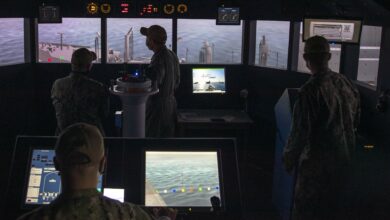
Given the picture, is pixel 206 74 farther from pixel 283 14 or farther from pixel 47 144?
pixel 47 144

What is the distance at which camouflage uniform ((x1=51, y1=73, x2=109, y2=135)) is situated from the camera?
4.50 m

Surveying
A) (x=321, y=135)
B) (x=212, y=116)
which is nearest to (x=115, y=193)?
(x=321, y=135)

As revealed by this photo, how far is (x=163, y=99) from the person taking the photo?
589cm

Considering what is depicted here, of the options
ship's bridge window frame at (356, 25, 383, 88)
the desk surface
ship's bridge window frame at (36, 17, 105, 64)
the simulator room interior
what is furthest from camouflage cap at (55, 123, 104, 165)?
ship's bridge window frame at (36, 17, 105, 64)

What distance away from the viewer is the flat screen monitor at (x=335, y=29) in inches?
247

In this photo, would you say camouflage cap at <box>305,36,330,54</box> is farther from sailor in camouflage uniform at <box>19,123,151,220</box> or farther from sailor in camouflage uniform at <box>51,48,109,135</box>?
sailor in camouflage uniform at <box>19,123,151,220</box>

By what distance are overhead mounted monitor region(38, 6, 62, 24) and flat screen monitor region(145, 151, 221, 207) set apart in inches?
191

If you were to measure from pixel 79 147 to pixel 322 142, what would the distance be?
7.33 ft

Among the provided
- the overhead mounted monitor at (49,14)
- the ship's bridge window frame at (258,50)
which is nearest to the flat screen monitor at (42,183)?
the overhead mounted monitor at (49,14)

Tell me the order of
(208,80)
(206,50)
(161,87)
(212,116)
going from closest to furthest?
1. (161,87)
2. (212,116)
3. (208,80)
4. (206,50)

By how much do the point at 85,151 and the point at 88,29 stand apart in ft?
19.9

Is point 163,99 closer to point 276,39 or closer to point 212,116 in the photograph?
point 212,116

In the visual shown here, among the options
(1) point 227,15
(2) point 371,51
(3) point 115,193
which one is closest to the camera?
(3) point 115,193

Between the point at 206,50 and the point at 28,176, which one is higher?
the point at 206,50
